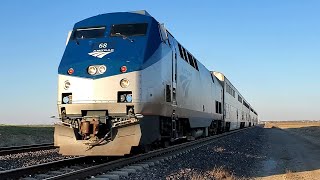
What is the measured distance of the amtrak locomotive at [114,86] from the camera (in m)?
10.4

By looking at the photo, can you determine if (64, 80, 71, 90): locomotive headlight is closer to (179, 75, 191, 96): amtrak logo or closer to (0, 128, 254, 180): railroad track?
(0, 128, 254, 180): railroad track

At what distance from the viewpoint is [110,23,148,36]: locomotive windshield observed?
474 inches

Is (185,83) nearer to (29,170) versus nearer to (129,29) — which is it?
(129,29)

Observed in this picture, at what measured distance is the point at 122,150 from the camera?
1032 cm

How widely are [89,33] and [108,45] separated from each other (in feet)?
3.78

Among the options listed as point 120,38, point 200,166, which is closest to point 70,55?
point 120,38

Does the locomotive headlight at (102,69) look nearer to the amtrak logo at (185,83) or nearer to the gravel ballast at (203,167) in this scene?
the gravel ballast at (203,167)

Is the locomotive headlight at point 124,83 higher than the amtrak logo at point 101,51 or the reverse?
the reverse

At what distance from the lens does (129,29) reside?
12.2 m

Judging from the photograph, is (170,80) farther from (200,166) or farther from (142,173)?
(142,173)

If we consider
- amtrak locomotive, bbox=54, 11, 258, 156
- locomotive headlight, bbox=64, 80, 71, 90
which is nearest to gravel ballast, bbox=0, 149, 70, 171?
amtrak locomotive, bbox=54, 11, 258, 156

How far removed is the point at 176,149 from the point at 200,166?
10.4 ft

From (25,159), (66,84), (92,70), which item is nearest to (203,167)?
(92,70)

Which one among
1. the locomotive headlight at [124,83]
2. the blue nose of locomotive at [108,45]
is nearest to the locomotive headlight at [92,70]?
the blue nose of locomotive at [108,45]
